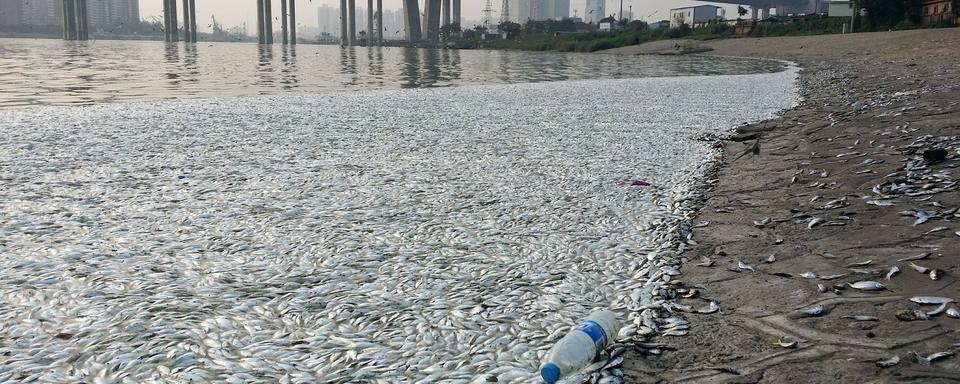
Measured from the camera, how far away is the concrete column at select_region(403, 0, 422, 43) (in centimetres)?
13588

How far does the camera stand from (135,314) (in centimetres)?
265

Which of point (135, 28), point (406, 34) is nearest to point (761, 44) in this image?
point (406, 34)

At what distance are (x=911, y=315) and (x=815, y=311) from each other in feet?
1.09

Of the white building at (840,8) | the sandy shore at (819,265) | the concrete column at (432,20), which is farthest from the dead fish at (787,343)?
the concrete column at (432,20)

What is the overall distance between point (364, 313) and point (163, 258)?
1.24 meters

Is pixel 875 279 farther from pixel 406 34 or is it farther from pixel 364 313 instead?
pixel 406 34

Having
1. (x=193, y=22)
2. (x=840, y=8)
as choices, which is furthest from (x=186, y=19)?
(x=840, y=8)

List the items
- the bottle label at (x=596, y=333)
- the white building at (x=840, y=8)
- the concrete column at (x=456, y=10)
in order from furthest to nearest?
1. the concrete column at (x=456, y=10)
2. the white building at (x=840, y=8)
3. the bottle label at (x=596, y=333)

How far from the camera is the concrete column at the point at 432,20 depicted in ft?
436

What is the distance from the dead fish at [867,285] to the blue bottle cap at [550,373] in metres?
1.59

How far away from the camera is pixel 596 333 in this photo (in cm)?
248

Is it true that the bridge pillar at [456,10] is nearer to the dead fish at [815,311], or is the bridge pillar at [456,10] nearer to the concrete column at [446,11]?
the concrete column at [446,11]

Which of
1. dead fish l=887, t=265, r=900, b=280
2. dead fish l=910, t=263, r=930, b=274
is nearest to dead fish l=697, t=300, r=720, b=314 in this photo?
dead fish l=887, t=265, r=900, b=280

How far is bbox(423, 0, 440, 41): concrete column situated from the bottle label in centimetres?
13389
